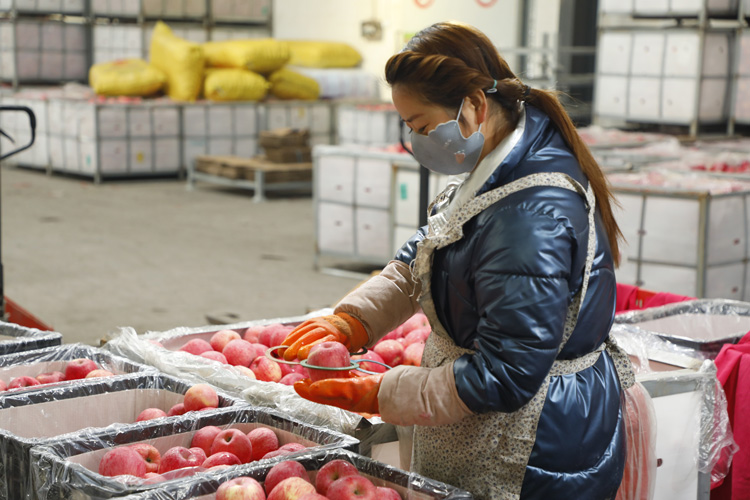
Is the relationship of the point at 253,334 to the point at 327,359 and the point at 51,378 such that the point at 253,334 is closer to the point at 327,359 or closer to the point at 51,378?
the point at 51,378

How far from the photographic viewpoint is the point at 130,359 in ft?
10.4

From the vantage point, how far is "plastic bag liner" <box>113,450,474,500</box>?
199cm

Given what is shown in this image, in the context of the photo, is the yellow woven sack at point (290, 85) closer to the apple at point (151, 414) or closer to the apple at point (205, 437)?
the apple at point (151, 414)

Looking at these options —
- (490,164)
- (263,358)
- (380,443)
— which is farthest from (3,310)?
(490,164)

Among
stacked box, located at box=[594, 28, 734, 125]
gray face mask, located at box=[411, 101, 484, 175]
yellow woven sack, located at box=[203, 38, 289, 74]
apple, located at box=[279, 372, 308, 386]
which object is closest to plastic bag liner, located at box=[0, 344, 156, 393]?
apple, located at box=[279, 372, 308, 386]

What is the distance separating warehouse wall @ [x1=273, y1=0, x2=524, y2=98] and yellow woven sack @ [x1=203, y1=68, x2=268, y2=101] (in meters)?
3.00

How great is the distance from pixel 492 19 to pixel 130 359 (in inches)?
511

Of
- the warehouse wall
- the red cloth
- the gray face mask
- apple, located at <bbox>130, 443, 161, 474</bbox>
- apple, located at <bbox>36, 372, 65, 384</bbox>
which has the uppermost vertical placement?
the warehouse wall

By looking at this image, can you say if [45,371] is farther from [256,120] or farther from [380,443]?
[256,120]

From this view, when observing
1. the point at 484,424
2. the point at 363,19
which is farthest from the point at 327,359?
the point at 363,19

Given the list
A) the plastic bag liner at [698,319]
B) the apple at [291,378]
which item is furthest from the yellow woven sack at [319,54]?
the apple at [291,378]

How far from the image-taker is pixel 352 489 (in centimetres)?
199

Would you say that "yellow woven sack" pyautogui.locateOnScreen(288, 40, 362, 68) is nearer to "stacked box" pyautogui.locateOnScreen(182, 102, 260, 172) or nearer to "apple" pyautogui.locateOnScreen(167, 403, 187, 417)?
"stacked box" pyautogui.locateOnScreen(182, 102, 260, 172)

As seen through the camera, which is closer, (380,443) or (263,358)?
(380,443)
